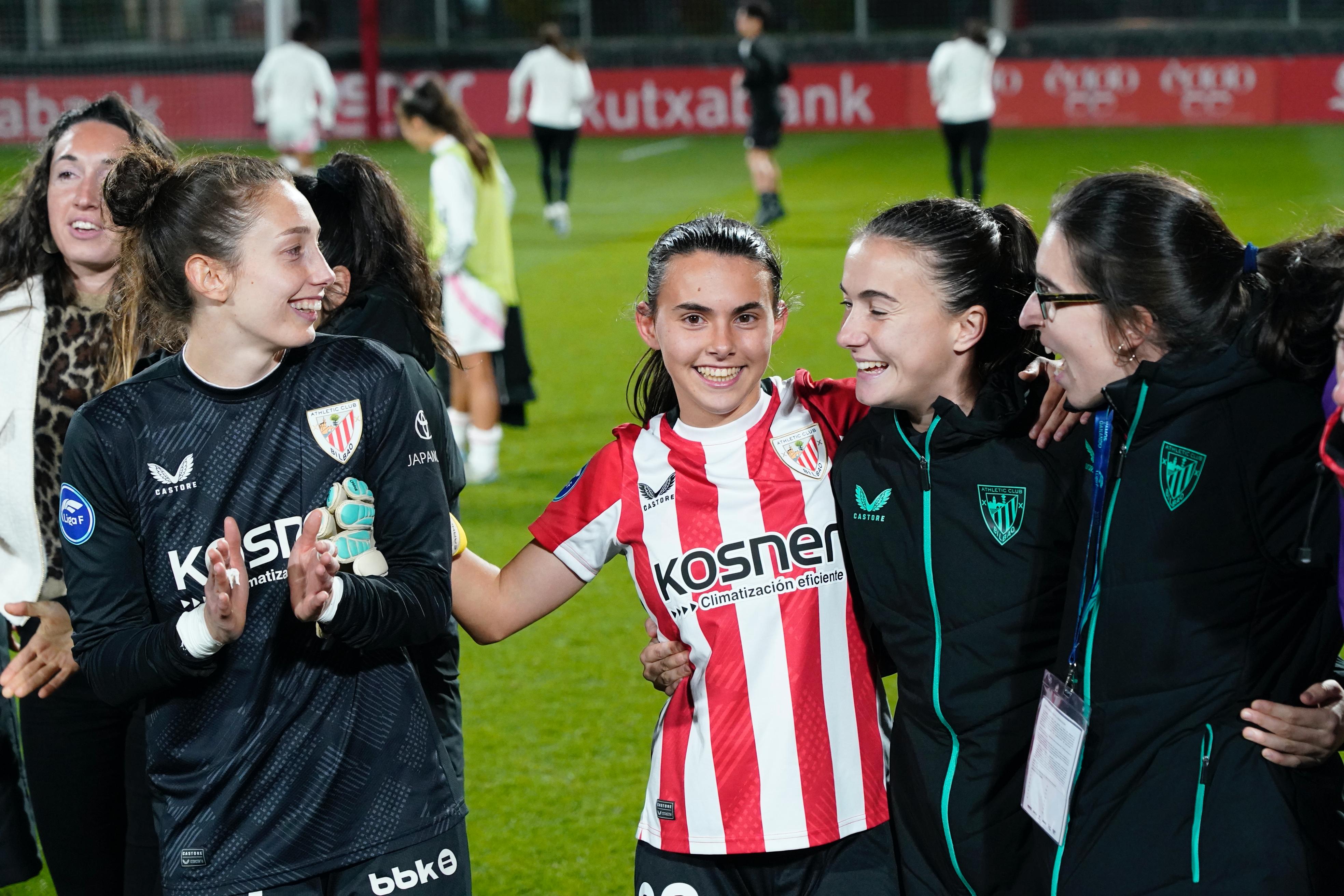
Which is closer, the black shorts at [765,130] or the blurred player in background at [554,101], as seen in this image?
the black shorts at [765,130]

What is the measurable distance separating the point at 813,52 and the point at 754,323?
2196 centimetres

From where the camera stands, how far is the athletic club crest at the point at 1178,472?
2.38 meters

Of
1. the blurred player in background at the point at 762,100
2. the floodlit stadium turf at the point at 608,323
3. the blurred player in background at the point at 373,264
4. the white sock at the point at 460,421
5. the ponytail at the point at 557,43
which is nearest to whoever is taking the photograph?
the blurred player in background at the point at 373,264

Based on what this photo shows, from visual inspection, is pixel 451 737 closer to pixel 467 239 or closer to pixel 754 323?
pixel 754 323

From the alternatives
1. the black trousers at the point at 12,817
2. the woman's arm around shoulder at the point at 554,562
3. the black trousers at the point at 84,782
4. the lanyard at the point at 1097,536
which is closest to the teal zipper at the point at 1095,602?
the lanyard at the point at 1097,536

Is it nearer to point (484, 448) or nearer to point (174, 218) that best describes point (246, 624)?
point (174, 218)

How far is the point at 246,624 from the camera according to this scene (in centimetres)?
260

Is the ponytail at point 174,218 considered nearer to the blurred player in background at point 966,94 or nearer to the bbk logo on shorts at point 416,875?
Answer: the bbk logo on shorts at point 416,875

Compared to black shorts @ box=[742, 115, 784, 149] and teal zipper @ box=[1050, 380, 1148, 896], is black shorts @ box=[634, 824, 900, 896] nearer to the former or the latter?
teal zipper @ box=[1050, 380, 1148, 896]

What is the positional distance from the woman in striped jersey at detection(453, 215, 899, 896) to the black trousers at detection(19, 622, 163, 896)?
0.92 m

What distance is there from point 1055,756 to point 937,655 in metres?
0.28

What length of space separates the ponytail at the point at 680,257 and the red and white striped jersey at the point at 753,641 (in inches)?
7.3

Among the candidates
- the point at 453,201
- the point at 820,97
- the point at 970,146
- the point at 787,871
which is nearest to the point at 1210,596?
the point at 787,871

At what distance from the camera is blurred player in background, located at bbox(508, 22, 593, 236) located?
17.1 metres
